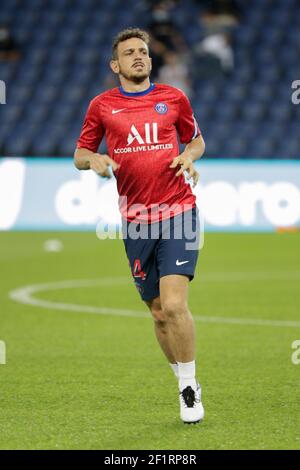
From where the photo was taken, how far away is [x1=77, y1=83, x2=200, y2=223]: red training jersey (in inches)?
233

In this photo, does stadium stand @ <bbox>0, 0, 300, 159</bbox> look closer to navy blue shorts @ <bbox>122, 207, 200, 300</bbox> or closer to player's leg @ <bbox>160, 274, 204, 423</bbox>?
navy blue shorts @ <bbox>122, 207, 200, 300</bbox>

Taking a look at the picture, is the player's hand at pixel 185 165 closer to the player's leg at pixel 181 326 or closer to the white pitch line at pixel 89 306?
the player's leg at pixel 181 326

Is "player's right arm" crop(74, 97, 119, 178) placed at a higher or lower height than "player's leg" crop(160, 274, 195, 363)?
higher

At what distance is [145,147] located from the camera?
589cm

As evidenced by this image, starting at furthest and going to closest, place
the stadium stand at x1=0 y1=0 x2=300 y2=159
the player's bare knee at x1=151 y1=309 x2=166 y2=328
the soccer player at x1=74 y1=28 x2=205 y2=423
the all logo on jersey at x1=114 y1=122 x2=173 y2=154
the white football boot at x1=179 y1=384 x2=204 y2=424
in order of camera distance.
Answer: the stadium stand at x1=0 y1=0 x2=300 y2=159 → the player's bare knee at x1=151 y1=309 x2=166 y2=328 → the all logo on jersey at x1=114 y1=122 x2=173 y2=154 → the soccer player at x1=74 y1=28 x2=205 y2=423 → the white football boot at x1=179 y1=384 x2=204 y2=424

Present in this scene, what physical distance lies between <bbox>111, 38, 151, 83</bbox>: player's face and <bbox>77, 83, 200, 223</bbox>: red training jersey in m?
0.12

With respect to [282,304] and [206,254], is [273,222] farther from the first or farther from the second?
[282,304]

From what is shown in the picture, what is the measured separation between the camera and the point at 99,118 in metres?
6.07

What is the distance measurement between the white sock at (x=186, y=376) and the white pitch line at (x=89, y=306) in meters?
3.63

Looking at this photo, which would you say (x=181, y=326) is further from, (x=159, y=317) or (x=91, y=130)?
(x=91, y=130)

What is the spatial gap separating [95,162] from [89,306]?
513 cm

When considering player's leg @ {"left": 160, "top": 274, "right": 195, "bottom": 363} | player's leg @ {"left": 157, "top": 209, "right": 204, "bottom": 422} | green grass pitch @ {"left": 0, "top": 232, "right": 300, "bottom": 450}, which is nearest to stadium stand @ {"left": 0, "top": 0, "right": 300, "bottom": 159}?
green grass pitch @ {"left": 0, "top": 232, "right": 300, "bottom": 450}

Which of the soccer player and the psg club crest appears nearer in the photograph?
the soccer player

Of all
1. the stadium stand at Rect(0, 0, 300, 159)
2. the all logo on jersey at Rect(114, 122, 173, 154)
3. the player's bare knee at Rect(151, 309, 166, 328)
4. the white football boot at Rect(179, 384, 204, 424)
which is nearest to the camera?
the white football boot at Rect(179, 384, 204, 424)
